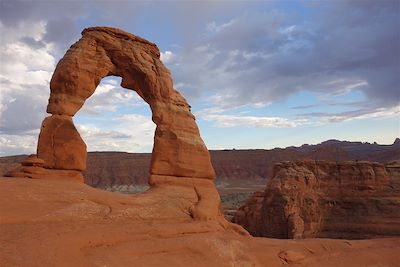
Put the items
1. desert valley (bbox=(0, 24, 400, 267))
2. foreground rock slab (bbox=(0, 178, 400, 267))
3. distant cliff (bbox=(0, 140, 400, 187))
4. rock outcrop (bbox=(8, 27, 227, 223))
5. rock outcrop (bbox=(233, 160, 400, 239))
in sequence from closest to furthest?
foreground rock slab (bbox=(0, 178, 400, 267)), desert valley (bbox=(0, 24, 400, 267)), rock outcrop (bbox=(8, 27, 227, 223)), rock outcrop (bbox=(233, 160, 400, 239)), distant cliff (bbox=(0, 140, 400, 187))

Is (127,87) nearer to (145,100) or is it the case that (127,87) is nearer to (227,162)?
(145,100)

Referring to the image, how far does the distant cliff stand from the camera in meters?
85.4

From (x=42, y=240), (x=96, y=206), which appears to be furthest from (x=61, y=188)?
(x=42, y=240)

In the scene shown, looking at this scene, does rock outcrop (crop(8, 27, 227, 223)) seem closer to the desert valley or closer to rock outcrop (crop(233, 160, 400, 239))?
the desert valley

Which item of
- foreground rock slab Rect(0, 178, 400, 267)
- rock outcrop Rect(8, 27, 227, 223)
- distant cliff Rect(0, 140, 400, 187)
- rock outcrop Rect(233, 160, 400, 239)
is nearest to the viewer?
foreground rock slab Rect(0, 178, 400, 267)

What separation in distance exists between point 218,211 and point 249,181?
79.9 m

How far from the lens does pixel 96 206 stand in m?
12.0

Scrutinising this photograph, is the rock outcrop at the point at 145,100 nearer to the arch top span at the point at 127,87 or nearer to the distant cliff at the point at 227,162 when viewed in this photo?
the arch top span at the point at 127,87

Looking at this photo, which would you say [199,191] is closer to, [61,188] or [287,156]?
[61,188]

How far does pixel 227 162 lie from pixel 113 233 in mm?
87984

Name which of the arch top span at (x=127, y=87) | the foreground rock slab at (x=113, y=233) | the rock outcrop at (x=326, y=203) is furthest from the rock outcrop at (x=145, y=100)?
the rock outcrop at (x=326, y=203)

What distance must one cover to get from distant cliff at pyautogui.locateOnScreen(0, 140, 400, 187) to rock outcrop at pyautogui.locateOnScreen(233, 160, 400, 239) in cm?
4860

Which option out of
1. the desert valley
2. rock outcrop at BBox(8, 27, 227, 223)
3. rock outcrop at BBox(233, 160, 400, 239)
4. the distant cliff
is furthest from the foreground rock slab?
the distant cliff

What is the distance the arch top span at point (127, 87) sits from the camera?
13.9 meters
